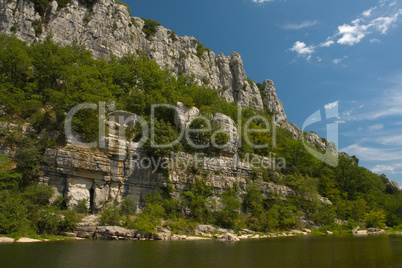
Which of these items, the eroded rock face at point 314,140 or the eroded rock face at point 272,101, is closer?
the eroded rock face at point 272,101

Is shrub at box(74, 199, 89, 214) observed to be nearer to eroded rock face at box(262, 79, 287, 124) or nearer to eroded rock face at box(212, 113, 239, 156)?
eroded rock face at box(212, 113, 239, 156)

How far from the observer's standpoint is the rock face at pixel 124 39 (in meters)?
50.4

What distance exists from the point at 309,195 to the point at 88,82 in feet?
119

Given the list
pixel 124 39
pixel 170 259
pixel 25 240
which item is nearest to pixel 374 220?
pixel 170 259

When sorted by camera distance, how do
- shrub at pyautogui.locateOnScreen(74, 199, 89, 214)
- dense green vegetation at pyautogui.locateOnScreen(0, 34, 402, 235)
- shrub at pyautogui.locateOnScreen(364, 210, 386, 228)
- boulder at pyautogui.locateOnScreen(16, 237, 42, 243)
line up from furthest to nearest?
shrub at pyautogui.locateOnScreen(364, 210, 386, 228)
shrub at pyautogui.locateOnScreen(74, 199, 89, 214)
dense green vegetation at pyautogui.locateOnScreen(0, 34, 402, 235)
boulder at pyautogui.locateOnScreen(16, 237, 42, 243)

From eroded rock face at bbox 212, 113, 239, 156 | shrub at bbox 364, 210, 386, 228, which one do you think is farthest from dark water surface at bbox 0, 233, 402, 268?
shrub at bbox 364, 210, 386, 228

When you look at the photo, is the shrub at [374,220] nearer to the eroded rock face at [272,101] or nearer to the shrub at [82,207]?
the shrub at [82,207]

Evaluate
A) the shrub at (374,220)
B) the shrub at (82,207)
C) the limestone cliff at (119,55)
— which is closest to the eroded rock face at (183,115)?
the limestone cliff at (119,55)

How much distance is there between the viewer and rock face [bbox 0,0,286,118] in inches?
1983

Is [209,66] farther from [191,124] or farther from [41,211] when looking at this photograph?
[41,211]

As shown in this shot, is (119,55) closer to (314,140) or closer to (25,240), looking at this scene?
(25,240)

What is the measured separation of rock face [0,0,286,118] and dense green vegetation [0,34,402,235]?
10.3 metres

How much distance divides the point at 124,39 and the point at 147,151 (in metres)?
41.2

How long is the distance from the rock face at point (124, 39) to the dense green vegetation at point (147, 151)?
10.3 metres
